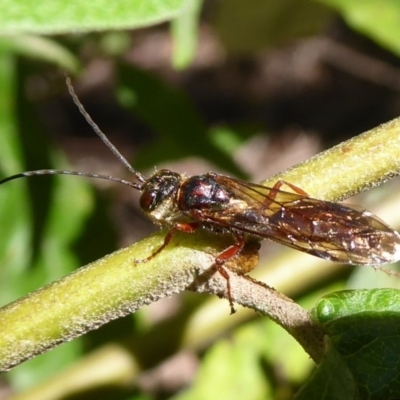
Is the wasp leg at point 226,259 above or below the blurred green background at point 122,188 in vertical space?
below

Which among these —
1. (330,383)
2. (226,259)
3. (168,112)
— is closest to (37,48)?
(168,112)

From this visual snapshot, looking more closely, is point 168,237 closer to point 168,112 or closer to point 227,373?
point 227,373

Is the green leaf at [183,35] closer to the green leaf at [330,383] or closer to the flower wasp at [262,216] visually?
the flower wasp at [262,216]

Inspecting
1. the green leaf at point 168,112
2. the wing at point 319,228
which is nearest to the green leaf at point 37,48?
the green leaf at point 168,112

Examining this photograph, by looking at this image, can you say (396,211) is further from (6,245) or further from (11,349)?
(6,245)

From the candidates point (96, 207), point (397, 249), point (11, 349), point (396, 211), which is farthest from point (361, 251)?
point (96, 207)

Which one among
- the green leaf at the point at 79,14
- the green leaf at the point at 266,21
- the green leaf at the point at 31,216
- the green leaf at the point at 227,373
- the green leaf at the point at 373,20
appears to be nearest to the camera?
the green leaf at the point at 79,14

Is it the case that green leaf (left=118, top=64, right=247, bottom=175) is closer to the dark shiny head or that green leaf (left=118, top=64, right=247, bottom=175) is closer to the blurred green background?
the blurred green background
